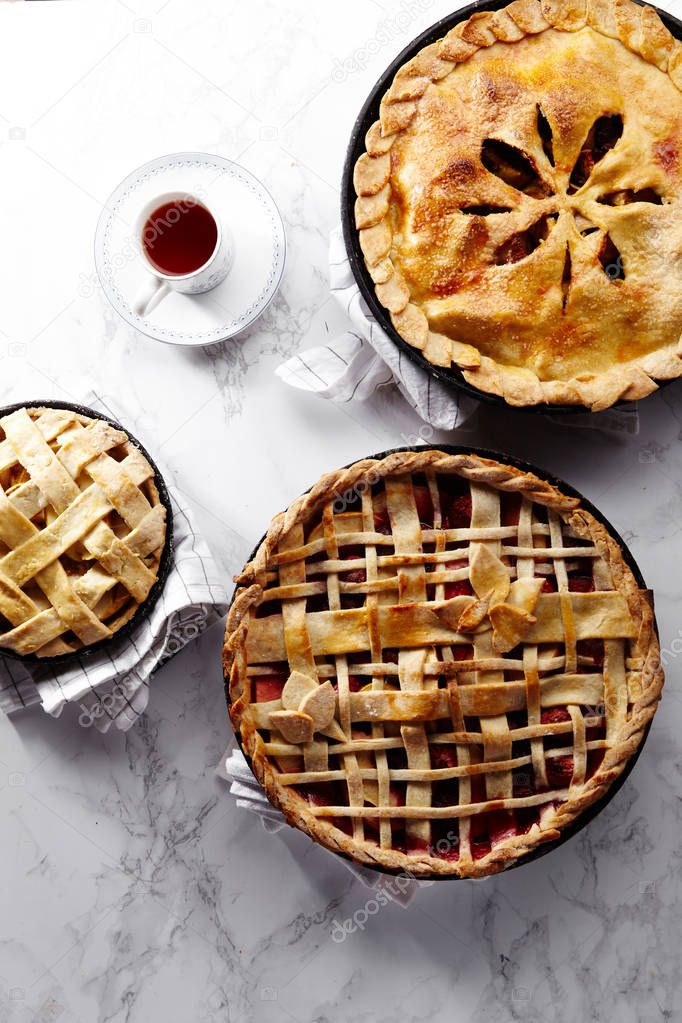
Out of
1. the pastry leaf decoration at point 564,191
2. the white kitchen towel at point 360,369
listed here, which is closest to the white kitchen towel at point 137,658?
the white kitchen towel at point 360,369

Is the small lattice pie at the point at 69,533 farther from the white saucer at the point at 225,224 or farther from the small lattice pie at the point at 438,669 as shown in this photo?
the white saucer at the point at 225,224

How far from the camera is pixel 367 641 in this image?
1799 mm

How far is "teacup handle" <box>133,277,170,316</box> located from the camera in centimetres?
202

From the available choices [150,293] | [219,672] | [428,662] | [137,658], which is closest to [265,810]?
[219,672]

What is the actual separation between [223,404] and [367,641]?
705 millimetres

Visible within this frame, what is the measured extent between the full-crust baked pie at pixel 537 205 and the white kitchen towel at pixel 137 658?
Answer: 2.14 ft

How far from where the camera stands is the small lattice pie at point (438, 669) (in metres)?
1.77

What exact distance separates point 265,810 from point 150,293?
1.16 meters

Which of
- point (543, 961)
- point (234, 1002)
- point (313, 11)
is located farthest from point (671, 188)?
point (234, 1002)

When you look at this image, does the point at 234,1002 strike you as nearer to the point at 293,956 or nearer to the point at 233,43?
the point at 293,956

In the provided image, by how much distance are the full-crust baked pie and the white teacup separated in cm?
33

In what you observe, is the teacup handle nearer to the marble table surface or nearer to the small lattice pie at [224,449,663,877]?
the marble table surface

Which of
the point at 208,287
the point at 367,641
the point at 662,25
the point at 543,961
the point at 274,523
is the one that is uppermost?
the point at 662,25

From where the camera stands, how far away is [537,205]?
73.5 inches
